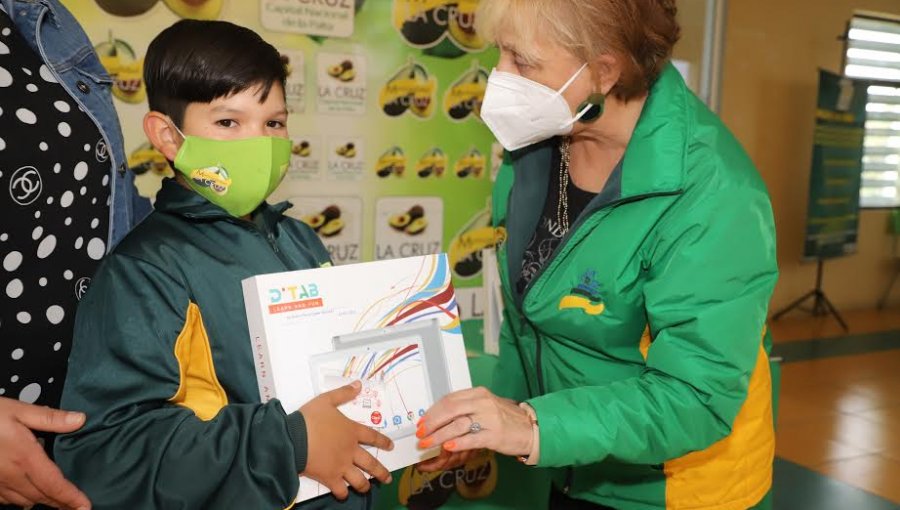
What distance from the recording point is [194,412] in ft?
3.75

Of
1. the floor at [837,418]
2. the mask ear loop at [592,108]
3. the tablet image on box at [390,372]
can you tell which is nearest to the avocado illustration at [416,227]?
the mask ear loop at [592,108]

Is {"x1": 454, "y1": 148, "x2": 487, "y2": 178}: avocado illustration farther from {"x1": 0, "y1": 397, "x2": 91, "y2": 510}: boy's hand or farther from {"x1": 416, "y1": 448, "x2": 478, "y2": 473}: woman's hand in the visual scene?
{"x1": 0, "y1": 397, "x2": 91, "y2": 510}: boy's hand

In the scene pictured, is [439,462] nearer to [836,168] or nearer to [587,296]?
[587,296]

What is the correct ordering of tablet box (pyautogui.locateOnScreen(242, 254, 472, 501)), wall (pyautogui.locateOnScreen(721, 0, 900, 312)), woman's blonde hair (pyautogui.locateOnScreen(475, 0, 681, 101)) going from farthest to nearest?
wall (pyautogui.locateOnScreen(721, 0, 900, 312)) → woman's blonde hair (pyautogui.locateOnScreen(475, 0, 681, 101)) → tablet box (pyautogui.locateOnScreen(242, 254, 472, 501))

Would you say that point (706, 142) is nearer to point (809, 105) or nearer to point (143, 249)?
point (143, 249)

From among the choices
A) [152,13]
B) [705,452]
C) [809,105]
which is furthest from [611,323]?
[809,105]

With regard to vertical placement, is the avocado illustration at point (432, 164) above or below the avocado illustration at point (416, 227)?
above

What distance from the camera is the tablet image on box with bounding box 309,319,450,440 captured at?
3.97 feet

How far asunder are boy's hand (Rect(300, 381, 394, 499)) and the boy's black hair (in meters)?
0.52

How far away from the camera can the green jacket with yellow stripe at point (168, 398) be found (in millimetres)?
1060

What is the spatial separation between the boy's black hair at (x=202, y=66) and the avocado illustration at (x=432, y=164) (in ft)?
4.44

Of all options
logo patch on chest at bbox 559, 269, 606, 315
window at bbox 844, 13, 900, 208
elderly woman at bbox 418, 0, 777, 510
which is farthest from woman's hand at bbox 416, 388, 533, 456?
window at bbox 844, 13, 900, 208

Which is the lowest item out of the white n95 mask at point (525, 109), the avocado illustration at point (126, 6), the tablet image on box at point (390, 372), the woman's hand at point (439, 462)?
the woman's hand at point (439, 462)

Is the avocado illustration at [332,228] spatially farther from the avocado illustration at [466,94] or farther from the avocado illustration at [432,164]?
the avocado illustration at [466,94]
